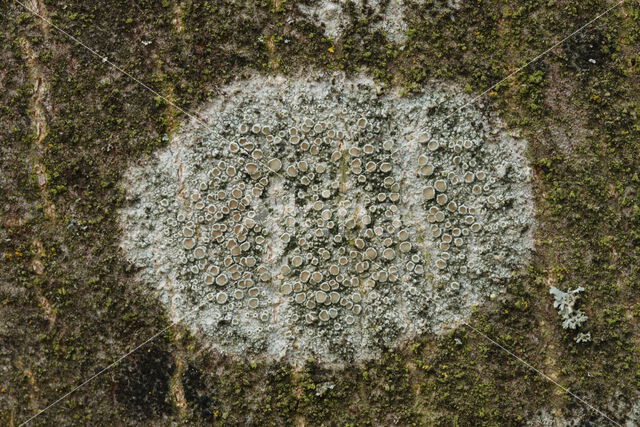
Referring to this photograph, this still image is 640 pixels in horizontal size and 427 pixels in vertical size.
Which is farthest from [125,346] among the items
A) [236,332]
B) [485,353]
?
[485,353]

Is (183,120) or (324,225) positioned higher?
(183,120)

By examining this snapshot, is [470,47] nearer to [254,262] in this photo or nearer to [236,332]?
[254,262]

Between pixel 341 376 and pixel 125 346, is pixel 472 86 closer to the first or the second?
pixel 341 376

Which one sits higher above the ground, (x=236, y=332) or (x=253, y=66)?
(x=253, y=66)

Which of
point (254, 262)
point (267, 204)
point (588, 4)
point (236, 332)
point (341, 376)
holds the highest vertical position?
point (588, 4)

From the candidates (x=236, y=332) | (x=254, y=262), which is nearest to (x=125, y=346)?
(x=236, y=332)

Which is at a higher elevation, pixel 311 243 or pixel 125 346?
pixel 311 243
